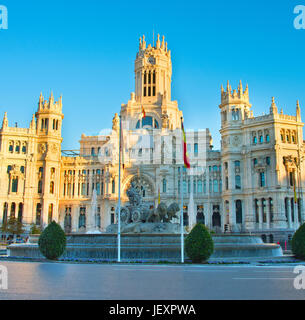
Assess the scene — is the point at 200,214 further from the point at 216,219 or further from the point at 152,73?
the point at 152,73

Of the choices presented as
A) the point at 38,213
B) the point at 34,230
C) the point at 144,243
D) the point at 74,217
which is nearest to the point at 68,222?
the point at 74,217

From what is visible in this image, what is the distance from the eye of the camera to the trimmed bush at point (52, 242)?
2619cm

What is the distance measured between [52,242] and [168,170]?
5767cm

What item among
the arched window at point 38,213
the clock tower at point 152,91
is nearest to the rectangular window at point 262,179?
the clock tower at point 152,91

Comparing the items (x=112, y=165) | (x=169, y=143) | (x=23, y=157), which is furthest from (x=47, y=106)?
(x=169, y=143)

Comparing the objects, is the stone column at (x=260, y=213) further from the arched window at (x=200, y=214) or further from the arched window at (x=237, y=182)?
the arched window at (x=200, y=214)

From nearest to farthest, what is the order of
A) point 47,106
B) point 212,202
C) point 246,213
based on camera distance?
point 246,213 → point 212,202 → point 47,106

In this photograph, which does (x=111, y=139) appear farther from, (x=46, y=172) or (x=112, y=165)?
(x=46, y=172)

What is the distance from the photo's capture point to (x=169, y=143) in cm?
8538

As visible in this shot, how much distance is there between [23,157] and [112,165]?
18.9 m

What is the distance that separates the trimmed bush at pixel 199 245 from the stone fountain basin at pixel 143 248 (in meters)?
2.82

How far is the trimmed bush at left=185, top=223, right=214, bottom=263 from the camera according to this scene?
80.4 ft

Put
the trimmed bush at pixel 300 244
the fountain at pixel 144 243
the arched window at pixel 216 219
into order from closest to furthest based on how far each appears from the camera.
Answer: the fountain at pixel 144 243 < the trimmed bush at pixel 300 244 < the arched window at pixel 216 219

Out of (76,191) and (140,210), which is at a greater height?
(76,191)
